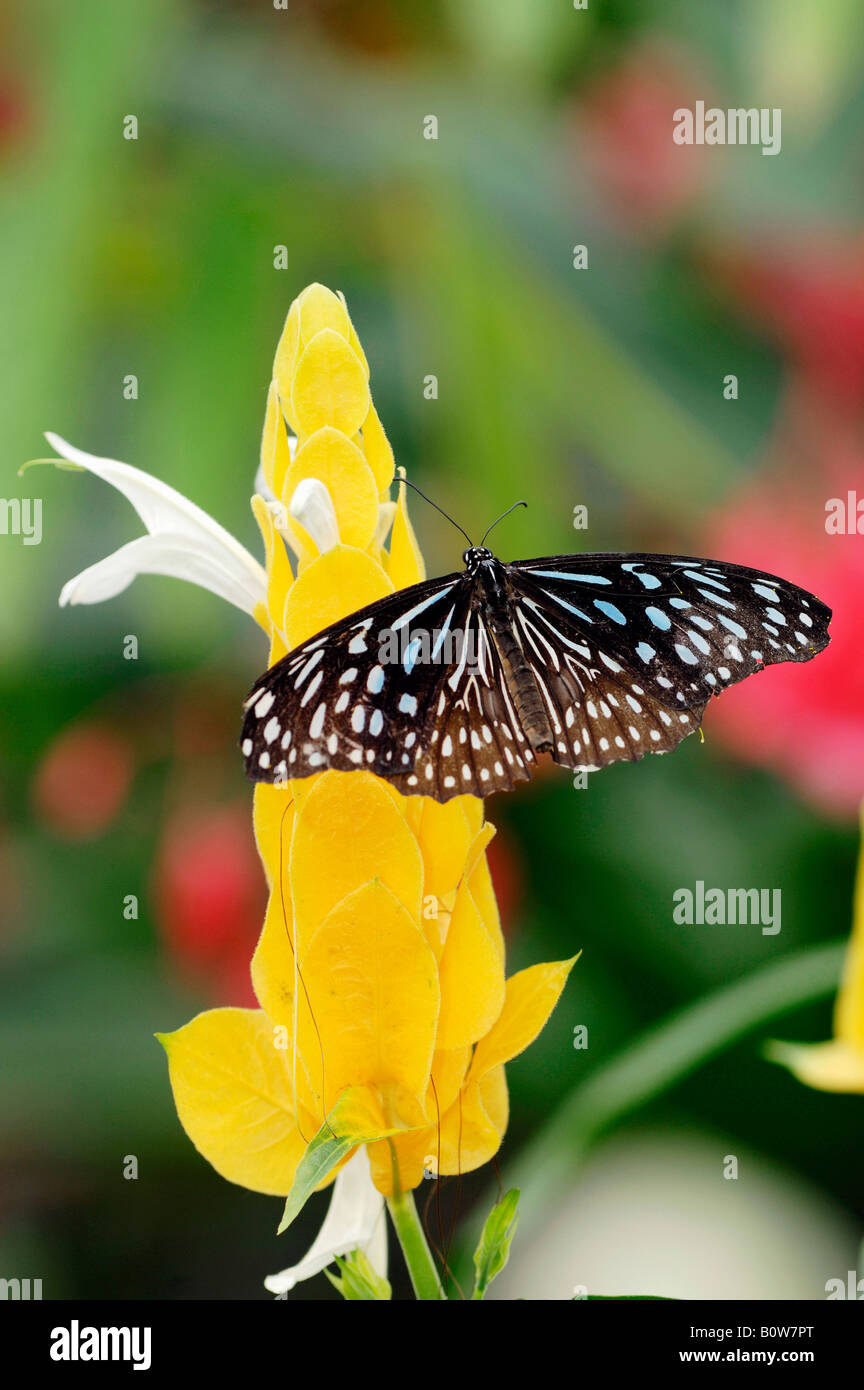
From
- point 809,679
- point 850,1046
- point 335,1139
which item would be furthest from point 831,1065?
point 809,679

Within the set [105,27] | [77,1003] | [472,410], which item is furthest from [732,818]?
[105,27]

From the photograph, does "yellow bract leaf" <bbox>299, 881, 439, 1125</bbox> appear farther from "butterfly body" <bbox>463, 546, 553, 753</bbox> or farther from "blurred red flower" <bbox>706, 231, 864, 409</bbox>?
"blurred red flower" <bbox>706, 231, 864, 409</bbox>

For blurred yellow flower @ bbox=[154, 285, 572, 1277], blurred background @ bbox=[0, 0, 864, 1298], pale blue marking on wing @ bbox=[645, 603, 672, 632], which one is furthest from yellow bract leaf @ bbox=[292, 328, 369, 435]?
blurred background @ bbox=[0, 0, 864, 1298]

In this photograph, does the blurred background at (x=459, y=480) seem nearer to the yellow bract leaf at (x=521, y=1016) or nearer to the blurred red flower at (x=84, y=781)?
the blurred red flower at (x=84, y=781)

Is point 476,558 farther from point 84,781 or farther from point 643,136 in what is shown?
point 643,136

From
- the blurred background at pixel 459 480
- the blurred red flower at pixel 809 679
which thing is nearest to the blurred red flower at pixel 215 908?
the blurred background at pixel 459 480

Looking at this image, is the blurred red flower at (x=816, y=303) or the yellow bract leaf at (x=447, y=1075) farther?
the blurred red flower at (x=816, y=303)
